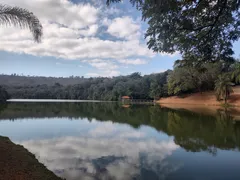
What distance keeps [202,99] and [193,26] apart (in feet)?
130

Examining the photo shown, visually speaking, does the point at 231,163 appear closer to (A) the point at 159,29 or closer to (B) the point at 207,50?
(B) the point at 207,50

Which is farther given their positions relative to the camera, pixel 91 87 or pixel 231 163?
pixel 91 87

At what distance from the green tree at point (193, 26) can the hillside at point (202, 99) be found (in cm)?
3155

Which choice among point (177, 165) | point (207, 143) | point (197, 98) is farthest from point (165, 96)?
point (177, 165)

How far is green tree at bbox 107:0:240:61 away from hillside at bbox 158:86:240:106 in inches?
1242

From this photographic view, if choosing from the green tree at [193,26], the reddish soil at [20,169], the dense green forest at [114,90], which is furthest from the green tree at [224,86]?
the reddish soil at [20,169]

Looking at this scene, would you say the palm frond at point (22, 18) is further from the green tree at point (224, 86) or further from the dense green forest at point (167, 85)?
the green tree at point (224, 86)

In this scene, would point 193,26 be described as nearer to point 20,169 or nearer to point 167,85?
point 20,169

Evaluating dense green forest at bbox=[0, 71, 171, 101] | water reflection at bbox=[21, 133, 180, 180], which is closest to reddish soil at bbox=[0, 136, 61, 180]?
water reflection at bbox=[21, 133, 180, 180]

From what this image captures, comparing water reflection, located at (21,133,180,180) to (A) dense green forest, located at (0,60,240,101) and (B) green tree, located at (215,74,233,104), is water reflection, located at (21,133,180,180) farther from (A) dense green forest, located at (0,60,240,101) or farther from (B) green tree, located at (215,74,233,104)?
(B) green tree, located at (215,74,233,104)

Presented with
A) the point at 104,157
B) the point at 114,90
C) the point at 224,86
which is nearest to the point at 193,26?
the point at 104,157

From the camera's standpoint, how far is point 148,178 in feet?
17.3

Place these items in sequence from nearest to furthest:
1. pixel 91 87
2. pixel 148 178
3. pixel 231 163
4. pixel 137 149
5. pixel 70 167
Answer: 1. pixel 148 178
2. pixel 70 167
3. pixel 231 163
4. pixel 137 149
5. pixel 91 87

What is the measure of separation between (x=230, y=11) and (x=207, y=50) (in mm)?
1294
